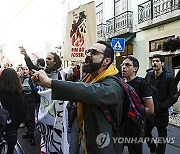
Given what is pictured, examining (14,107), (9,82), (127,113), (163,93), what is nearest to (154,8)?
(163,93)

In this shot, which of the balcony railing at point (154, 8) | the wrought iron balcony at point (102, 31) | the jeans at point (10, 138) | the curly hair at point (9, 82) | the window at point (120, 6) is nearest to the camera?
the jeans at point (10, 138)

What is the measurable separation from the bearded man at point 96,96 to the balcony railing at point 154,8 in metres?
12.4

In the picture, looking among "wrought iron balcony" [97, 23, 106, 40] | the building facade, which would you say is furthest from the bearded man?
"wrought iron balcony" [97, 23, 106, 40]

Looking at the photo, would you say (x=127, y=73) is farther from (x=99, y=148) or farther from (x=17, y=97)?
(x=99, y=148)

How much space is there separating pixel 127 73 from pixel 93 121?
6.69ft

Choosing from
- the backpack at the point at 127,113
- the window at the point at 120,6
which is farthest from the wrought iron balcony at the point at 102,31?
the backpack at the point at 127,113

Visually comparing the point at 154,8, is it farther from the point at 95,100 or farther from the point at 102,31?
the point at 95,100

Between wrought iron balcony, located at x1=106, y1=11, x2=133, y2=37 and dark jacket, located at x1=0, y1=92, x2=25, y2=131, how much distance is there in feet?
49.2

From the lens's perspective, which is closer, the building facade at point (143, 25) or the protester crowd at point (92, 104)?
the protester crowd at point (92, 104)

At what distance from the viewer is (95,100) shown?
2.48 metres

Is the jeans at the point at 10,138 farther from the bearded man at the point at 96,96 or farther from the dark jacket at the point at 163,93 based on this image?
the dark jacket at the point at 163,93

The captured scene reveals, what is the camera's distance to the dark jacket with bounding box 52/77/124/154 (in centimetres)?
243

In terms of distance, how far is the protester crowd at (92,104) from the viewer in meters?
2.49

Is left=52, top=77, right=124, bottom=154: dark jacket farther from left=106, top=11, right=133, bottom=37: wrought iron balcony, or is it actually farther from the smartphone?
left=106, top=11, right=133, bottom=37: wrought iron balcony
